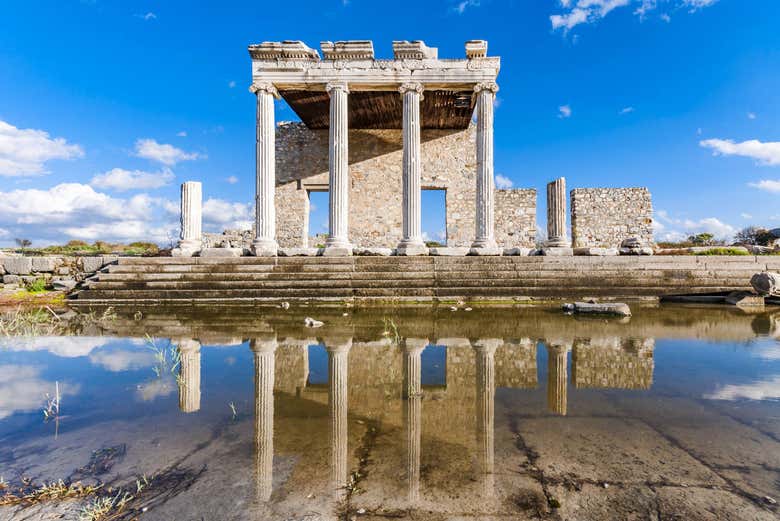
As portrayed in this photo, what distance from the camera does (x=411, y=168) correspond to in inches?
445

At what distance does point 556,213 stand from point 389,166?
27.2 feet

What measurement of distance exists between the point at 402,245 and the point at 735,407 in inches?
346

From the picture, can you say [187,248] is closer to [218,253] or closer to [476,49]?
[218,253]

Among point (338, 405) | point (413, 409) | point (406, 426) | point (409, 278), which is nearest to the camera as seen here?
point (406, 426)

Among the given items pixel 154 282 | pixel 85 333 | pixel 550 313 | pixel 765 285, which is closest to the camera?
pixel 85 333

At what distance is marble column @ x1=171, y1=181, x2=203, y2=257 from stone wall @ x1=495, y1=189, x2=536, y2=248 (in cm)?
1231

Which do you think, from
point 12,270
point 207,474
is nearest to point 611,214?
point 207,474

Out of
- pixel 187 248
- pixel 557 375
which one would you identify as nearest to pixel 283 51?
pixel 187 248

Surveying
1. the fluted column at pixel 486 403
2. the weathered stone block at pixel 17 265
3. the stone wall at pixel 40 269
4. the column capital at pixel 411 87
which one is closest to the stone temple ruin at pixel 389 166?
the column capital at pixel 411 87

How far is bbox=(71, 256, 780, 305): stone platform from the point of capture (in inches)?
325

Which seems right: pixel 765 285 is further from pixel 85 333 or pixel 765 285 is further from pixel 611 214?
pixel 85 333

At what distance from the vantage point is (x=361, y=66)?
1132cm

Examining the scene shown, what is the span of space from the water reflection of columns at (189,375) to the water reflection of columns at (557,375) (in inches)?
98.3

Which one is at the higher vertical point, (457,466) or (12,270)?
(12,270)
